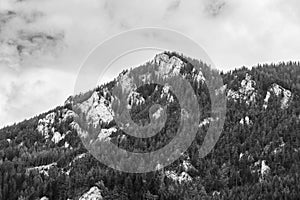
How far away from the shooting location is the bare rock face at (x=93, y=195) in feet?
454

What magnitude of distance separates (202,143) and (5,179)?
82522 mm

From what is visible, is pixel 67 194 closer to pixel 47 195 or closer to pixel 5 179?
pixel 47 195

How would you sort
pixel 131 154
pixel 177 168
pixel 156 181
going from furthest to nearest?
pixel 131 154 < pixel 177 168 < pixel 156 181

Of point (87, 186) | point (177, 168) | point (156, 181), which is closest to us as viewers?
point (87, 186)

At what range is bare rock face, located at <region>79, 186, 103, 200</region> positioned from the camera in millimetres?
138300

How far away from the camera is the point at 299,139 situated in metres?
183

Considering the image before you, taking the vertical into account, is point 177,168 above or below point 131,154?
below

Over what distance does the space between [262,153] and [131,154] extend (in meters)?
52.8

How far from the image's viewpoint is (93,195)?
457 ft

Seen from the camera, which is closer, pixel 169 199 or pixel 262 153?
pixel 169 199

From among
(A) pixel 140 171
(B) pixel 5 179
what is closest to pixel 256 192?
(A) pixel 140 171

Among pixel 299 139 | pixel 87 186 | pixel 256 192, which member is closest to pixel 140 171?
pixel 87 186

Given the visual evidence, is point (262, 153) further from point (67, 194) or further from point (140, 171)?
point (67, 194)

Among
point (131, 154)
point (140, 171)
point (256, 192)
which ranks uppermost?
point (131, 154)
